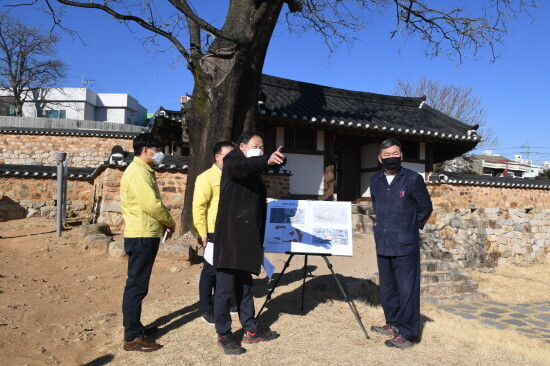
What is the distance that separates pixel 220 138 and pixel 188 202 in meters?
1.19

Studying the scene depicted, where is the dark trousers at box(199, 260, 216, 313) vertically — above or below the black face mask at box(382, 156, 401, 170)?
below

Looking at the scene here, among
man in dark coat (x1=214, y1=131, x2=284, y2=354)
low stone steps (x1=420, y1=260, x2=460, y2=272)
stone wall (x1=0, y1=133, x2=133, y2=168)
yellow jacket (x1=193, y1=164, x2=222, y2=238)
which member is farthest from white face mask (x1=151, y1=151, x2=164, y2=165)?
stone wall (x1=0, y1=133, x2=133, y2=168)

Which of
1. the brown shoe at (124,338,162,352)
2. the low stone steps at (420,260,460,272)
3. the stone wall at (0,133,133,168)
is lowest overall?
the low stone steps at (420,260,460,272)

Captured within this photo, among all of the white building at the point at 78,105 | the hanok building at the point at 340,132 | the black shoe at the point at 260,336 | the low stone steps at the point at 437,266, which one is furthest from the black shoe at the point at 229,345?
the white building at the point at 78,105

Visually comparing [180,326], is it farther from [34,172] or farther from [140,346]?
[34,172]

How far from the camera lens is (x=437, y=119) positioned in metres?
14.2

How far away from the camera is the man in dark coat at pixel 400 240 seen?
11.6 feet

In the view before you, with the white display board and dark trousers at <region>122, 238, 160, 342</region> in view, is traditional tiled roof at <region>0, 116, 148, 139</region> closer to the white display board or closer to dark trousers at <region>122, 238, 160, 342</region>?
the white display board

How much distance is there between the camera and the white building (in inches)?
1132

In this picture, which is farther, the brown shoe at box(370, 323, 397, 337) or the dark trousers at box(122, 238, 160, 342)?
the brown shoe at box(370, 323, 397, 337)

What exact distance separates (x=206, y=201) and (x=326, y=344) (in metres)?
1.59

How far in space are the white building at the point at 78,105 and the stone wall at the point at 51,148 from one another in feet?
32.0

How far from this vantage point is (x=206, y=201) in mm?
3730

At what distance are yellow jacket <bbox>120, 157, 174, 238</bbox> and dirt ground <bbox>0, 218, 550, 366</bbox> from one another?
0.94 metres
